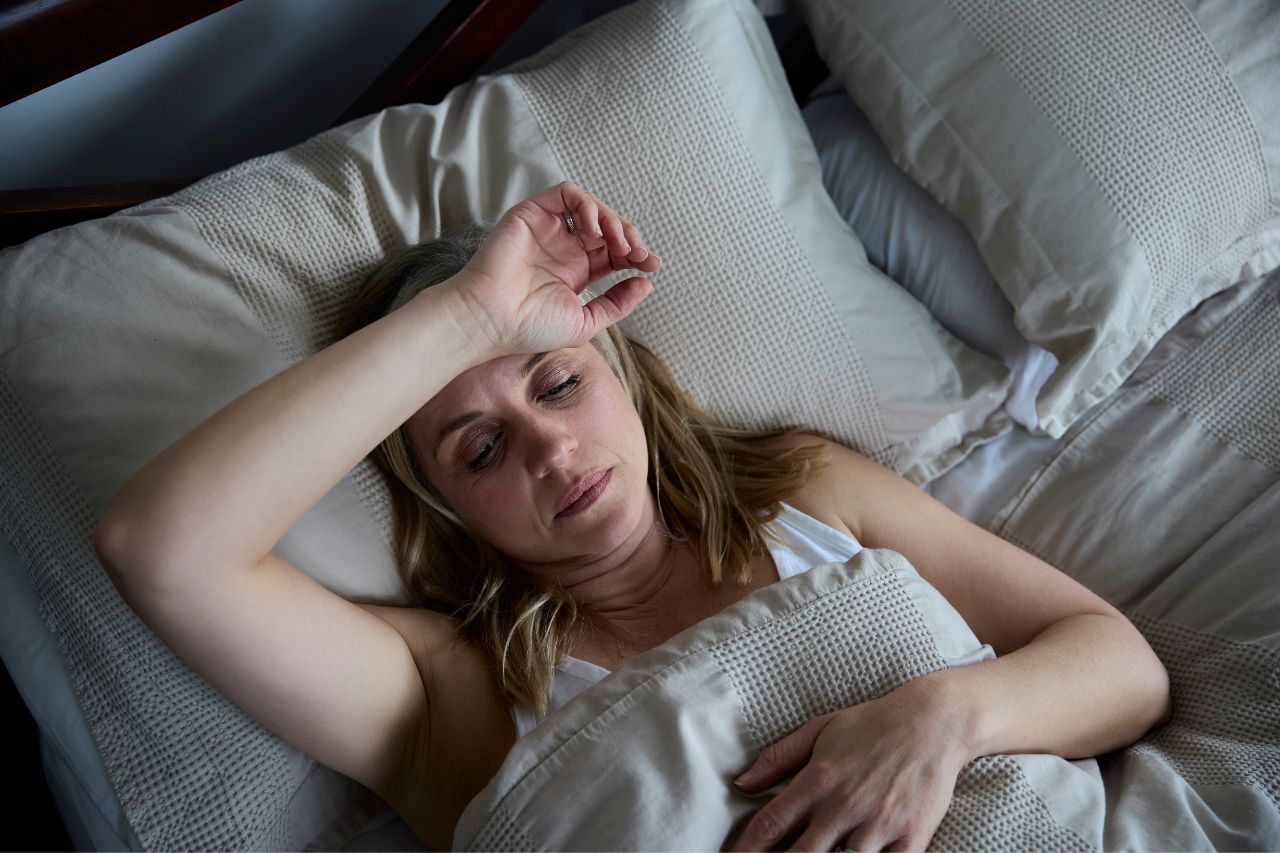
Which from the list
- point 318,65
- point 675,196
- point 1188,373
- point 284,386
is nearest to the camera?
point 284,386

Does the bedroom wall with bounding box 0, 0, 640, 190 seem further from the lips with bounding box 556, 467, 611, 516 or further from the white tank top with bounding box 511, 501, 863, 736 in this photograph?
the white tank top with bounding box 511, 501, 863, 736

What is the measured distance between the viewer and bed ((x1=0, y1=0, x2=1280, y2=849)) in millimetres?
968

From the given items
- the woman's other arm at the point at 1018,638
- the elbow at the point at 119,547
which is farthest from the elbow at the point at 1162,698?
the elbow at the point at 119,547

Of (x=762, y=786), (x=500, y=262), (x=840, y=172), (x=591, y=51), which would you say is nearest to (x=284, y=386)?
(x=500, y=262)

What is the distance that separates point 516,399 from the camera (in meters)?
1.07

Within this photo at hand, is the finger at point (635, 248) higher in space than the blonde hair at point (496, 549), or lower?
higher

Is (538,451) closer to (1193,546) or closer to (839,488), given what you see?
(839,488)

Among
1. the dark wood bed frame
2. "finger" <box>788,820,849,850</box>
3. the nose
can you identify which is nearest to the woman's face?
the nose

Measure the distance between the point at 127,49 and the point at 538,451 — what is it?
1.78 feet

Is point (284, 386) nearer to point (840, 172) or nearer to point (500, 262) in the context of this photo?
point (500, 262)

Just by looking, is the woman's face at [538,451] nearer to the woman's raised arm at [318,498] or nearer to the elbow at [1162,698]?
the woman's raised arm at [318,498]

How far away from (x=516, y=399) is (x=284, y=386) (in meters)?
0.24

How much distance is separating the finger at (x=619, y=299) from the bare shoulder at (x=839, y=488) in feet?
0.93

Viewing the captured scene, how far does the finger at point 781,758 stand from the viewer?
0.93 metres
